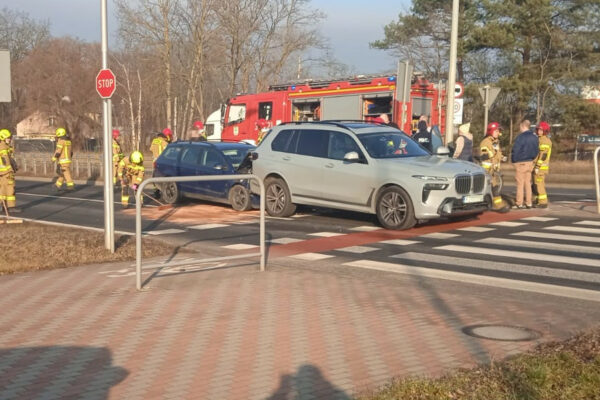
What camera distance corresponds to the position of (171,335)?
6.61 meters

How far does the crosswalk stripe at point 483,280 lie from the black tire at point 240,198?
670 cm

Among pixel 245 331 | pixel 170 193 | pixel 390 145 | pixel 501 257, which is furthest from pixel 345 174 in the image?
pixel 245 331

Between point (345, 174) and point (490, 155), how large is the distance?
4013 mm

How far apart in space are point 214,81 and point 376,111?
98.0ft

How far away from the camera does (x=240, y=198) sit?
17.1 meters

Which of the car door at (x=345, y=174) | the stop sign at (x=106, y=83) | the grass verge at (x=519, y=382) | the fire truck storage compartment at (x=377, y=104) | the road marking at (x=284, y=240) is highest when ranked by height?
the fire truck storage compartment at (x=377, y=104)

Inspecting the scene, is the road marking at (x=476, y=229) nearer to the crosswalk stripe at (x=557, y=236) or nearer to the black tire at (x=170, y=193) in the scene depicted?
the crosswalk stripe at (x=557, y=236)

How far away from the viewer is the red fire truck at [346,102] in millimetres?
23422

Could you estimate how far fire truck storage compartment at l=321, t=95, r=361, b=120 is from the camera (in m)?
24.1

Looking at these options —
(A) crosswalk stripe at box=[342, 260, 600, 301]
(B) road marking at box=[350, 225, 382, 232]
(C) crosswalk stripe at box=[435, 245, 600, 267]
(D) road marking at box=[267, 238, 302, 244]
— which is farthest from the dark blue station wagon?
(A) crosswalk stripe at box=[342, 260, 600, 301]

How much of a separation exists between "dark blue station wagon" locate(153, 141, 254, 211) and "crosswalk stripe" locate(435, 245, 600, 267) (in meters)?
6.31

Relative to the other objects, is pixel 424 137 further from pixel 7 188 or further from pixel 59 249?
pixel 59 249

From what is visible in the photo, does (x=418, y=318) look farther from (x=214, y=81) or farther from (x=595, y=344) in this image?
(x=214, y=81)

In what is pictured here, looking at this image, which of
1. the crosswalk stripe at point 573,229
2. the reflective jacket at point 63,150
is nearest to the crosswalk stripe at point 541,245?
the crosswalk stripe at point 573,229
